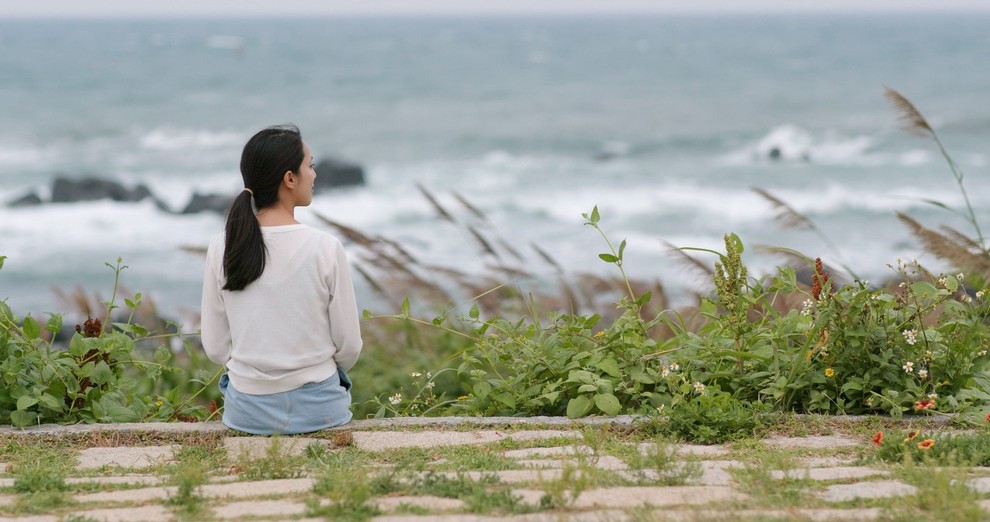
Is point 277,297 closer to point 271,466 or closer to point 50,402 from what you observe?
point 271,466

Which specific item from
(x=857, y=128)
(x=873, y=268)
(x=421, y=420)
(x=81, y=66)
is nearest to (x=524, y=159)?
(x=857, y=128)

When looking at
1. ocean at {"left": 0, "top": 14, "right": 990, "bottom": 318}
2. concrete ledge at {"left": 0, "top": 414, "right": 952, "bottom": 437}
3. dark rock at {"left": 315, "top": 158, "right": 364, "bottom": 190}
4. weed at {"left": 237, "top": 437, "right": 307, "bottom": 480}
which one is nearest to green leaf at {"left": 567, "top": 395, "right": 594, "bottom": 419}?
concrete ledge at {"left": 0, "top": 414, "right": 952, "bottom": 437}

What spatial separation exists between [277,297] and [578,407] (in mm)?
1119

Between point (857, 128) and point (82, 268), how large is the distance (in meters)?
21.0

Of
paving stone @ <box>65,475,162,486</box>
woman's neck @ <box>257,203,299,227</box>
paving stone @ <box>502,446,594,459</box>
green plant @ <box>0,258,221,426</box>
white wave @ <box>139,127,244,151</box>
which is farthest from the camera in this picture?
white wave @ <box>139,127,244,151</box>

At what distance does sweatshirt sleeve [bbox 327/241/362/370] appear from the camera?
3.57m

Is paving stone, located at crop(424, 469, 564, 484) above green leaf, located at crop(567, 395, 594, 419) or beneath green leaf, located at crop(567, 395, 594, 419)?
above

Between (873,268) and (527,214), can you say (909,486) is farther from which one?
(527,214)

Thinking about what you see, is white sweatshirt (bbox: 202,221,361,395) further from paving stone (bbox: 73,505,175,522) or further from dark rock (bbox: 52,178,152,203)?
dark rock (bbox: 52,178,152,203)

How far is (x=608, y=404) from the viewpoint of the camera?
12.1 ft

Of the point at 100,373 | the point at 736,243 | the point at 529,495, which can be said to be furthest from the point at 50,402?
the point at 736,243

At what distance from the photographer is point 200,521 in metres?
2.63

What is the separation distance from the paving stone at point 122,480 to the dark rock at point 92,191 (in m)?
16.6

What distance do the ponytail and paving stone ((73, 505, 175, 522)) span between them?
3.08ft
